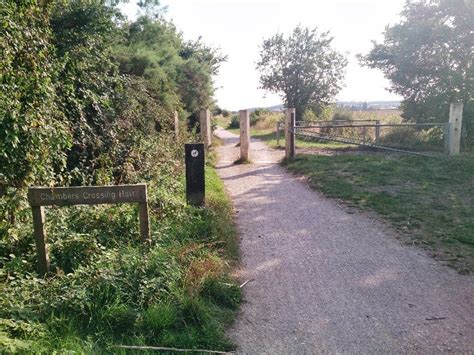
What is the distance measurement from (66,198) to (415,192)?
658cm

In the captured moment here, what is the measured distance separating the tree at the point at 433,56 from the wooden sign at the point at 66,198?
14.0m

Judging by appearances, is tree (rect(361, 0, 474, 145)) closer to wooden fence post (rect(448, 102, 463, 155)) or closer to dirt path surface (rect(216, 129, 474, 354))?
wooden fence post (rect(448, 102, 463, 155))

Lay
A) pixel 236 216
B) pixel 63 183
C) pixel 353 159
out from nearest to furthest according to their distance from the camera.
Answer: pixel 63 183 < pixel 236 216 < pixel 353 159

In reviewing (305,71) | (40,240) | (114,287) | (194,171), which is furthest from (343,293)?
(305,71)

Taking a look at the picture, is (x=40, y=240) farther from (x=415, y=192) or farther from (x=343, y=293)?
(x=415, y=192)

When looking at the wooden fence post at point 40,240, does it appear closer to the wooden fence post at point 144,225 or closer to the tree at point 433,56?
the wooden fence post at point 144,225

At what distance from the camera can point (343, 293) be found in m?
3.96

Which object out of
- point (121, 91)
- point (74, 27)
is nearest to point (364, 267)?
point (121, 91)

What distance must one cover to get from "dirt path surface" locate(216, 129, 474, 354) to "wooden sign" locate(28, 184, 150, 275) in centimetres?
156

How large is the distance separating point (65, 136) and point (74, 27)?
133 inches

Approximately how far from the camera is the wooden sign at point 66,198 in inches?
158

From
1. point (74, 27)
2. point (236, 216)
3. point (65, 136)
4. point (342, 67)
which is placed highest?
point (342, 67)

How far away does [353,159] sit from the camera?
12.2 metres

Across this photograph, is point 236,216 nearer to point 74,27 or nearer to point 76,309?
point 76,309
